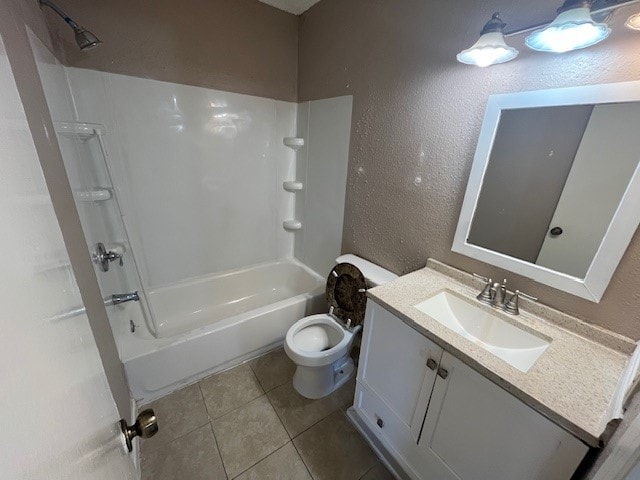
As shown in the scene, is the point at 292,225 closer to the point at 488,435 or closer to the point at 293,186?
the point at 293,186

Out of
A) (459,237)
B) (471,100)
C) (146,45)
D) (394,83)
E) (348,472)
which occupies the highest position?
(146,45)

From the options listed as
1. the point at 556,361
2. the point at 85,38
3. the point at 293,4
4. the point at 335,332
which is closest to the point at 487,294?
the point at 556,361

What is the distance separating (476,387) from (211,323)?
1.67 meters

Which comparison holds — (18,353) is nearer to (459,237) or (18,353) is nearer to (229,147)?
(459,237)

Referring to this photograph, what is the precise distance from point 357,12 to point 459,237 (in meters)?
1.52

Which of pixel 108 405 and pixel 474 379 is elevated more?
pixel 108 405

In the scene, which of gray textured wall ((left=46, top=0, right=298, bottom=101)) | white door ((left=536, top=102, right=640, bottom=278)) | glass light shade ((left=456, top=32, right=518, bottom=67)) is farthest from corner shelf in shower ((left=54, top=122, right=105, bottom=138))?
white door ((left=536, top=102, right=640, bottom=278))

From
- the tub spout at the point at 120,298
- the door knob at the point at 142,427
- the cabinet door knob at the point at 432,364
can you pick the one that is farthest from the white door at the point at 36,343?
the tub spout at the point at 120,298

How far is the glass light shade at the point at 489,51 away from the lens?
964 millimetres

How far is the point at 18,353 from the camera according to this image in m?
0.26

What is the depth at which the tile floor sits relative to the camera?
1.27 metres

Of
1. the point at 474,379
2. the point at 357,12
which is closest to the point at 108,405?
the point at 474,379

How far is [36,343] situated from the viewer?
0.97 feet

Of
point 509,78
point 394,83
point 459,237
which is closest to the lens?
point 509,78
